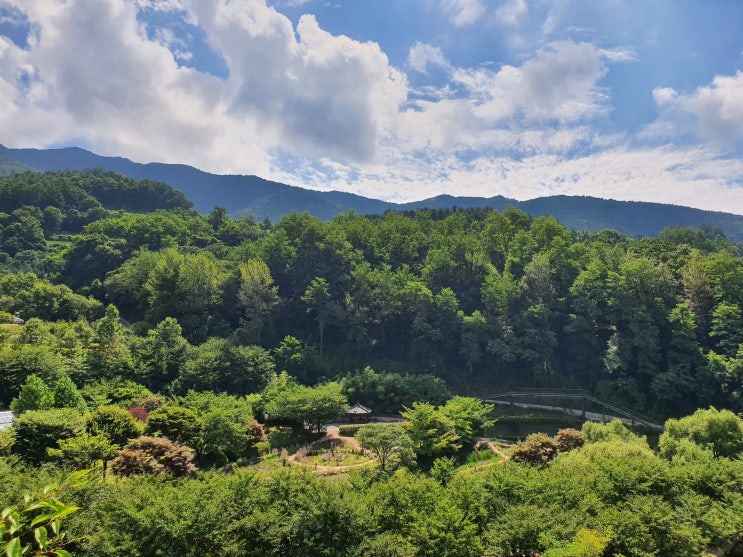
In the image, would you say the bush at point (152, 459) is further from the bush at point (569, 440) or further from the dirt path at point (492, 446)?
the bush at point (569, 440)

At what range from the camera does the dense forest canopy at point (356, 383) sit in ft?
35.1

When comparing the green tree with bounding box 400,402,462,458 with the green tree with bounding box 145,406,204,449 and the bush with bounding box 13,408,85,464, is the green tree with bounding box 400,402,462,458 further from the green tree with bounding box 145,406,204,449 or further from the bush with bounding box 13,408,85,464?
the bush with bounding box 13,408,85,464

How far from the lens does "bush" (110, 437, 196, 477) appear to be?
599 inches

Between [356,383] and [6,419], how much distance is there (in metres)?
19.9

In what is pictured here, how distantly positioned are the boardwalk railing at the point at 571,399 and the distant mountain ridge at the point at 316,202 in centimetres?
8938

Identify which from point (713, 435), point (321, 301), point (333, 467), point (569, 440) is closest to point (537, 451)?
point (569, 440)

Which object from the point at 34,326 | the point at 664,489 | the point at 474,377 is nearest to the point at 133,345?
the point at 34,326

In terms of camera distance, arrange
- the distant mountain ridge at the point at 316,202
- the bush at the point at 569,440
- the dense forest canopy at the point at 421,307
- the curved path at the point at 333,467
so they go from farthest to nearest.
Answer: the distant mountain ridge at the point at 316,202 → the dense forest canopy at the point at 421,307 → the bush at the point at 569,440 → the curved path at the point at 333,467

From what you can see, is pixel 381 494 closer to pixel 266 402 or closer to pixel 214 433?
pixel 214 433

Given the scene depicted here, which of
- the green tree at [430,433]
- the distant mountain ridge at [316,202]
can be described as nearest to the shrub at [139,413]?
the green tree at [430,433]

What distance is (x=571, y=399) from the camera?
113 feet

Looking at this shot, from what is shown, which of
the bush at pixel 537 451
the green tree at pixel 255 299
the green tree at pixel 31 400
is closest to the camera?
the green tree at pixel 31 400

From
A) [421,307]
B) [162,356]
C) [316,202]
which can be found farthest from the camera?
[316,202]

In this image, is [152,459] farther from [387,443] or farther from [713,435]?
[713,435]
